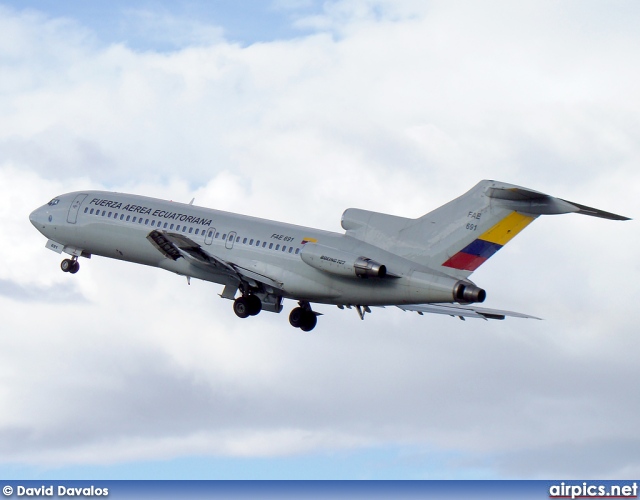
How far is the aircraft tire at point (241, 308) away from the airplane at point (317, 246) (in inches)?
1.5

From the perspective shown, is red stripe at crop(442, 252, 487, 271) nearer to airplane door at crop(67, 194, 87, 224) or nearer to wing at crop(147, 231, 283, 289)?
wing at crop(147, 231, 283, 289)

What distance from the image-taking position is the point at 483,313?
4516 cm

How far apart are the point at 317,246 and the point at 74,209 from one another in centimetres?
1287

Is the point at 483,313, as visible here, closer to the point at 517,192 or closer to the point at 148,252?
the point at 517,192

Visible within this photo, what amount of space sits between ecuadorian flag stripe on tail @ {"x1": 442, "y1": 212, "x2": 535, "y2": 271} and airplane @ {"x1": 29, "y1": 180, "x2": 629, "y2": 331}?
0.03 meters

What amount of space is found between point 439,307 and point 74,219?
1557cm

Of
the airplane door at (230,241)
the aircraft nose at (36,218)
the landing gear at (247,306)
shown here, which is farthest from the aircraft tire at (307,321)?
the aircraft nose at (36,218)

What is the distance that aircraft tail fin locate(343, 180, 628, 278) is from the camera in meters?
38.1

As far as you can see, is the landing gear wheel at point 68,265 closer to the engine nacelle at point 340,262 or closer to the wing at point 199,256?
the wing at point 199,256

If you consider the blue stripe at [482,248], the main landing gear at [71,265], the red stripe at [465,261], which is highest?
the main landing gear at [71,265]

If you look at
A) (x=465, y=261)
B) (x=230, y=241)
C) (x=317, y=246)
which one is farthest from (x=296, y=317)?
(x=465, y=261)

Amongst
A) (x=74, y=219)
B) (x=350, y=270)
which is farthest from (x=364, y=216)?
(x=74, y=219)

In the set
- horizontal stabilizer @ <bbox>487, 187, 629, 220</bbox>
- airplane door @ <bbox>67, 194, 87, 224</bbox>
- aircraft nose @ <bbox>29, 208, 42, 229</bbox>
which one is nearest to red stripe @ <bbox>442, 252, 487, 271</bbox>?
horizontal stabilizer @ <bbox>487, 187, 629, 220</bbox>

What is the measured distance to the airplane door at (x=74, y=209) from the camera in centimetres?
4894
